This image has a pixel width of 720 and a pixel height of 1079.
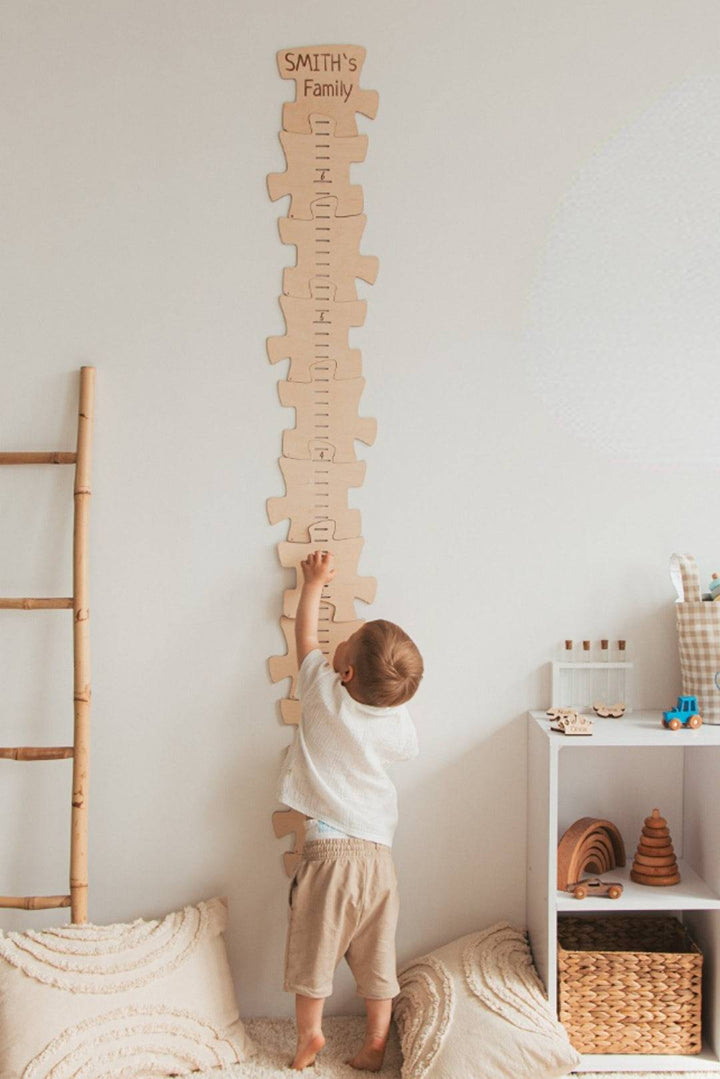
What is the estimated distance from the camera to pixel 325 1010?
2.18 metres

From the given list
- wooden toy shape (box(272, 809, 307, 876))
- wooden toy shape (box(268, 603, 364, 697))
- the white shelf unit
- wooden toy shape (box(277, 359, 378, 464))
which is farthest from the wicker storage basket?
wooden toy shape (box(277, 359, 378, 464))

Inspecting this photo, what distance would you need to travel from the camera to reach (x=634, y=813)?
7.15ft

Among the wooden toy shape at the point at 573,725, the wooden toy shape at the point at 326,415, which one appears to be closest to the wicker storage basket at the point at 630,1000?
the wooden toy shape at the point at 573,725

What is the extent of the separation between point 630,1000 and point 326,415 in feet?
4.31

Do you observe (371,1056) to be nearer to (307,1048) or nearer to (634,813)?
(307,1048)

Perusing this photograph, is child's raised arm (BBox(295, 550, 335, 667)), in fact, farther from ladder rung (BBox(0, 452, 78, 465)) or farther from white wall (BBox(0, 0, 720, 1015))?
ladder rung (BBox(0, 452, 78, 465))

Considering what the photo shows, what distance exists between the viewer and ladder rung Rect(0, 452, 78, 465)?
2.07 meters

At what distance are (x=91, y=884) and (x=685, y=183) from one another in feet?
6.32

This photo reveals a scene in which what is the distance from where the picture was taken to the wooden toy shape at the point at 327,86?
2.08 metres

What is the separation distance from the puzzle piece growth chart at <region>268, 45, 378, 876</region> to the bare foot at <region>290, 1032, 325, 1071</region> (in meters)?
0.33

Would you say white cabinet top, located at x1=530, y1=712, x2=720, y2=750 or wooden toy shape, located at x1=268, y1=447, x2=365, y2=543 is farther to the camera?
wooden toy shape, located at x1=268, y1=447, x2=365, y2=543

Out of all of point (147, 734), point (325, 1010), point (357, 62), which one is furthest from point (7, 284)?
point (325, 1010)

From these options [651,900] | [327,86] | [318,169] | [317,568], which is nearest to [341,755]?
[317,568]

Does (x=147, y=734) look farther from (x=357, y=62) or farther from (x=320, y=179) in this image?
(x=357, y=62)
